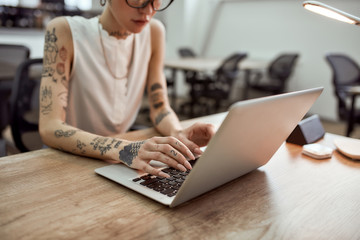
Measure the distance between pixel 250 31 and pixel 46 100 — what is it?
5362mm

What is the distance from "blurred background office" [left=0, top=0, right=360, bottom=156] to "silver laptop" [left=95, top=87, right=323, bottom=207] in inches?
153

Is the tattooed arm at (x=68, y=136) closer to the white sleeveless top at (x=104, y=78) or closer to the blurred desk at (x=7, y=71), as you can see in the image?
the white sleeveless top at (x=104, y=78)

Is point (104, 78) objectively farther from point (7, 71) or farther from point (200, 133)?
point (7, 71)

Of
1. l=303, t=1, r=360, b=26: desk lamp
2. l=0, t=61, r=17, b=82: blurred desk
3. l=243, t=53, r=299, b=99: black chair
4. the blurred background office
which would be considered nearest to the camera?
l=303, t=1, r=360, b=26: desk lamp

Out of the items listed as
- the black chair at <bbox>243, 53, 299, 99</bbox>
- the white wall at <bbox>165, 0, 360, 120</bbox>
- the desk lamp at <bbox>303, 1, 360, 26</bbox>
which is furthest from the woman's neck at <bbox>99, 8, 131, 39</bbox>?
the white wall at <bbox>165, 0, 360, 120</bbox>

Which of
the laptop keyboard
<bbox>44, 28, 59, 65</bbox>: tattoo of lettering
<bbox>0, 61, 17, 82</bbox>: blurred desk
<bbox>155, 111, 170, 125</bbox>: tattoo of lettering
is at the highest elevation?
<bbox>44, 28, 59, 65</bbox>: tattoo of lettering

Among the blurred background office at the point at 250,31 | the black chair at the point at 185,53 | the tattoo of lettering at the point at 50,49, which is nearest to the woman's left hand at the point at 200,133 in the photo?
the tattoo of lettering at the point at 50,49

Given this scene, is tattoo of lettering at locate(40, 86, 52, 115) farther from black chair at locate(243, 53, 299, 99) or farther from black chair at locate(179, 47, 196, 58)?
black chair at locate(179, 47, 196, 58)

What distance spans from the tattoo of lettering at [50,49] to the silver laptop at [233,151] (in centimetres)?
49

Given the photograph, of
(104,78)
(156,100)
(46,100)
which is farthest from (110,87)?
(46,100)

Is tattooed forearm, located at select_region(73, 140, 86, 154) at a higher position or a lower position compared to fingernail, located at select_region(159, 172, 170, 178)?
lower

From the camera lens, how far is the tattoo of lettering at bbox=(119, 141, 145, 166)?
741 mm

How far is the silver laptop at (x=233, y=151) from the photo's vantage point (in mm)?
527

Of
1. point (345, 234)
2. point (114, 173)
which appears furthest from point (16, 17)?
point (345, 234)
